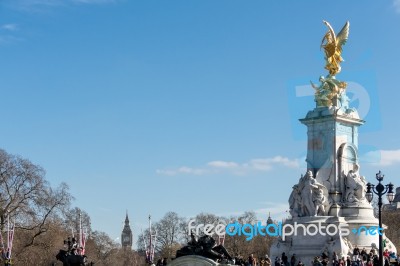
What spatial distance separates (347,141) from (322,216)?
4.74m

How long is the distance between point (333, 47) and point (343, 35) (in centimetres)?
109

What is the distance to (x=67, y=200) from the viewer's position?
207 feet

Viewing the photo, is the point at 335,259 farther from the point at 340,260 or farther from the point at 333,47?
the point at 333,47

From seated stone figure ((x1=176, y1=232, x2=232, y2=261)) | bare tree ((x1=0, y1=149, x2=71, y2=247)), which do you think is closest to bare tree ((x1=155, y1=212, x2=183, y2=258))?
bare tree ((x1=0, y1=149, x2=71, y2=247))

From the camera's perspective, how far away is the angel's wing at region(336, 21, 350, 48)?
5088 centimetres

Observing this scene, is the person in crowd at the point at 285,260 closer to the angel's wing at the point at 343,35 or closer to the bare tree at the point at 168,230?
the angel's wing at the point at 343,35

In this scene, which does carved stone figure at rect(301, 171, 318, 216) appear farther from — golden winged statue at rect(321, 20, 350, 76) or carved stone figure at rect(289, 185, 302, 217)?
golden winged statue at rect(321, 20, 350, 76)

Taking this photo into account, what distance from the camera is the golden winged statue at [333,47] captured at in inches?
1966

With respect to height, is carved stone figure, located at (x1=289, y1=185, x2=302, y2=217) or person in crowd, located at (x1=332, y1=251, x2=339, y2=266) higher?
carved stone figure, located at (x1=289, y1=185, x2=302, y2=217)

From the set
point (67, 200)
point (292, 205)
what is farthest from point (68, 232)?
point (292, 205)

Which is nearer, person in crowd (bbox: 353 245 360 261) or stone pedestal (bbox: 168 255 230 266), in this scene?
stone pedestal (bbox: 168 255 230 266)

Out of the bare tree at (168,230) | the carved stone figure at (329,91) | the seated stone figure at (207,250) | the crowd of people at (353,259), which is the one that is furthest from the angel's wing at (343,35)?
the bare tree at (168,230)

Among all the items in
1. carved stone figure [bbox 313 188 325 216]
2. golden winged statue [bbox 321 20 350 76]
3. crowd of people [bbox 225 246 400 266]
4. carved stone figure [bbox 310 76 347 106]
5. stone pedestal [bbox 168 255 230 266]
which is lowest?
stone pedestal [bbox 168 255 230 266]

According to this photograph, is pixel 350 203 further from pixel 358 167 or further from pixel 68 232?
pixel 68 232
